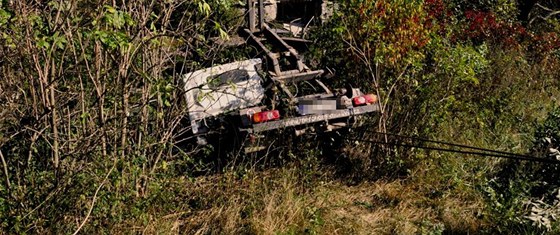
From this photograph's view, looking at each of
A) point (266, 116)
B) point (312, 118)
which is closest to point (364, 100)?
point (312, 118)

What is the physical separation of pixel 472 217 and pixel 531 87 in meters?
5.15

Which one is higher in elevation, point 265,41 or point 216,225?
point 265,41

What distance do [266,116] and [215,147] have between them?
→ 0.78m

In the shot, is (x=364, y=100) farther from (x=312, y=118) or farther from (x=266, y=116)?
(x=266, y=116)

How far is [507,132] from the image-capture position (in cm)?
787

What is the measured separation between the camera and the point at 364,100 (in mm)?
6484

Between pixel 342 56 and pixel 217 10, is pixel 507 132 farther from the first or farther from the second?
pixel 217 10

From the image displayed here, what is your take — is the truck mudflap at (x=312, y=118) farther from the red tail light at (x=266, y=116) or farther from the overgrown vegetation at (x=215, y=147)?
the overgrown vegetation at (x=215, y=147)

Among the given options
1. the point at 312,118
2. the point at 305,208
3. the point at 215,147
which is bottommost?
the point at 305,208

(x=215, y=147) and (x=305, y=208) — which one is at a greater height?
(x=215, y=147)

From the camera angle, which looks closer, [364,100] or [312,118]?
[312,118]

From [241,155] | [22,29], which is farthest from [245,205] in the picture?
[22,29]

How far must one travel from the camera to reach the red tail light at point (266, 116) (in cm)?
591

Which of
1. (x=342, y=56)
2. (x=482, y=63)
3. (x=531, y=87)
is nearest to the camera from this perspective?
(x=342, y=56)
